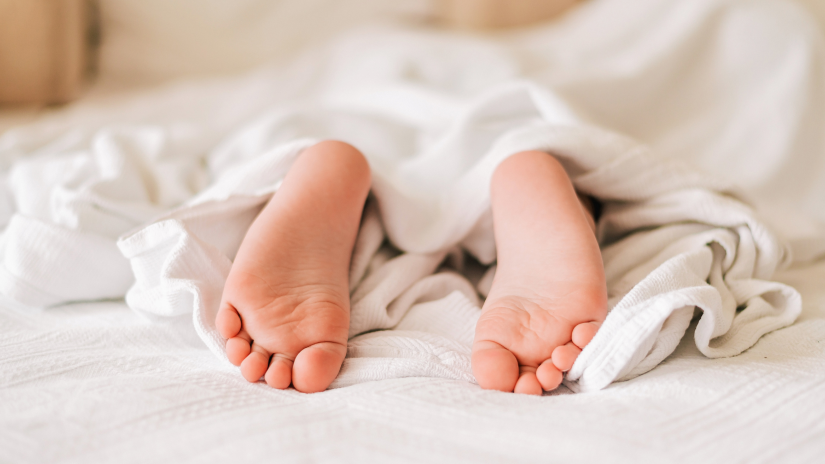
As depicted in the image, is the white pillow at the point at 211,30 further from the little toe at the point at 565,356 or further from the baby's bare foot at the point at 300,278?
the little toe at the point at 565,356

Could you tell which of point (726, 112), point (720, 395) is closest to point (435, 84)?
point (726, 112)

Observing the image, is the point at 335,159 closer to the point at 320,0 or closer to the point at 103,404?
the point at 103,404

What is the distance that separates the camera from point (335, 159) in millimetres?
584

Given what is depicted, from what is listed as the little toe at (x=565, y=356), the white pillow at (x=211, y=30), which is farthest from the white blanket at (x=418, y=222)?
the white pillow at (x=211, y=30)

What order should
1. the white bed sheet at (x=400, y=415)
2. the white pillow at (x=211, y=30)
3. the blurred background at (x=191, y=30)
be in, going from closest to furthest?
the white bed sheet at (x=400, y=415)
the blurred background at (x=191, y=30)
the white pillow at (x=211, y=30)

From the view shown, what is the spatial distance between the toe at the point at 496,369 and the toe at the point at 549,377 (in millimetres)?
19

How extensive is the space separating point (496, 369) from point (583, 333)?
0.08m

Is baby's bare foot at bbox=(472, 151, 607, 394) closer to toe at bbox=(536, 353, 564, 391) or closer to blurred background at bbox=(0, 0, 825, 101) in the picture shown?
toe at bbox=(536, 353, 564, 391)

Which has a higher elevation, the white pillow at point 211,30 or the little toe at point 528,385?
the white pillow at point 211,30

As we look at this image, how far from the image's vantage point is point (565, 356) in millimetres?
441

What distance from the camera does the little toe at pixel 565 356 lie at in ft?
1.44

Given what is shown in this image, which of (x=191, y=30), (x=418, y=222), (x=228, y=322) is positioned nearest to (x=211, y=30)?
(x=191, y=30)

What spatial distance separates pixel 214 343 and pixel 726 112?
0.94 meters

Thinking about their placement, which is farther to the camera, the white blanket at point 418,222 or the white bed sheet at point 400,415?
the white blanket at point 418,222
